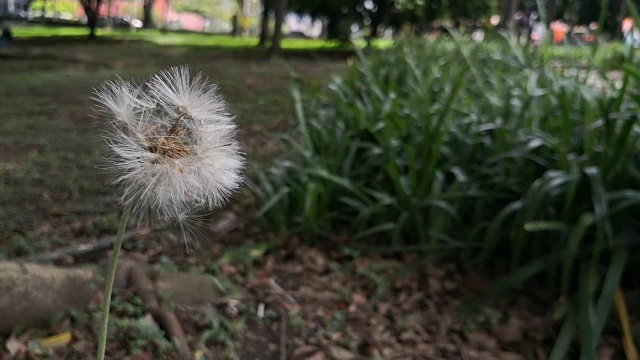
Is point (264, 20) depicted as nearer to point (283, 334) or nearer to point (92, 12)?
point (92, 12)

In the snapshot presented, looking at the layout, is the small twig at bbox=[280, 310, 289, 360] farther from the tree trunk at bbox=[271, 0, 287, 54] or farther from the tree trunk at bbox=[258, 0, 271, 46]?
the tree trunk at bbox=[258, 0, 271, 46]

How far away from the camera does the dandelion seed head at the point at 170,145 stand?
120 cm

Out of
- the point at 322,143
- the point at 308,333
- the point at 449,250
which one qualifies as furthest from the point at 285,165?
the point at 308,333

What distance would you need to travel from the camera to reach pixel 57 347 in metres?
2.16

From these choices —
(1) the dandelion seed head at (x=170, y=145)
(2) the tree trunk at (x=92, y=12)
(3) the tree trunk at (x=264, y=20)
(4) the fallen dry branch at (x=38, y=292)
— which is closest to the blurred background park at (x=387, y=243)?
(4) the fallen dry branch at (x=38, y=292)

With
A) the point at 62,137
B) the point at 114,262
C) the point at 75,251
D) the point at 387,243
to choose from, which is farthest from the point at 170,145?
the point at 62,137

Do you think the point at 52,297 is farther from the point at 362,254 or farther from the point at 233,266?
the point at 362,254

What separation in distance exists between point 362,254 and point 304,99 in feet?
8.40

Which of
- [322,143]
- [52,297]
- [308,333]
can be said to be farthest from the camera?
[322,143]

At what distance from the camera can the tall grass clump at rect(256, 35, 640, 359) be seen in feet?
8.59

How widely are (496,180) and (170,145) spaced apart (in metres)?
2.14

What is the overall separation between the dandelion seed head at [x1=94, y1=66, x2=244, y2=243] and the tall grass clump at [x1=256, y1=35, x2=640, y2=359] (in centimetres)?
154

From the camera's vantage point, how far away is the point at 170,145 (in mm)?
1204

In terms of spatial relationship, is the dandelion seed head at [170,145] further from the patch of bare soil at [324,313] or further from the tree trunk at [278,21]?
the tree trunk at [278,21]
